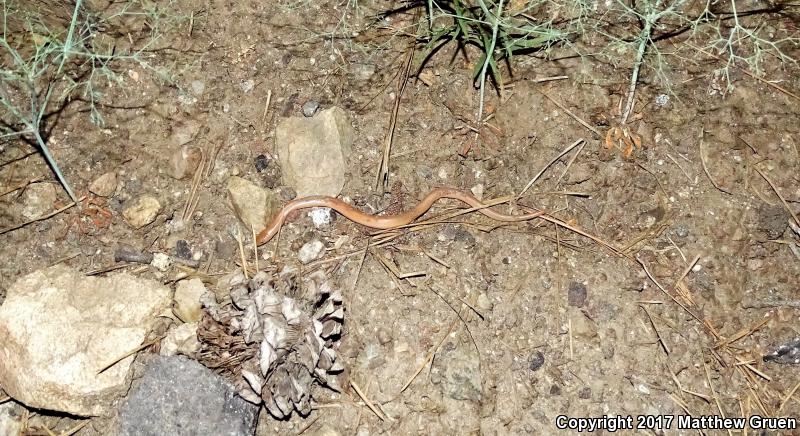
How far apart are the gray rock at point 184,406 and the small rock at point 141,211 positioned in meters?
0.83

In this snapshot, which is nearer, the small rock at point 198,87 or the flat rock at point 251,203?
the flat rock at point 251,203

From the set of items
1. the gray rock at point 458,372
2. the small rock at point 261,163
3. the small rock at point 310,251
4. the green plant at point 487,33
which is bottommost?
the gray rock at point 458,372

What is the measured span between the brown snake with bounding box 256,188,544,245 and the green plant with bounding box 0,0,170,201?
1.17 m

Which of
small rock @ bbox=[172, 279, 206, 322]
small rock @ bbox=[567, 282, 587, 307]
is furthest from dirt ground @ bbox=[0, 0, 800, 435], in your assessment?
small rock @ bbox=[172, 279, 206, 322]

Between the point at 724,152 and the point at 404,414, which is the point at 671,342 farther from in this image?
the point at 404,414

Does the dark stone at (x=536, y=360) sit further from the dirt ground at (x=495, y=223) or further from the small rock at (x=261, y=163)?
the small rock at (x=261, y=163)

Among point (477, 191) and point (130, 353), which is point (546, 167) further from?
point (130, 353)

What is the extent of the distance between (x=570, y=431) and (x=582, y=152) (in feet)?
4.91

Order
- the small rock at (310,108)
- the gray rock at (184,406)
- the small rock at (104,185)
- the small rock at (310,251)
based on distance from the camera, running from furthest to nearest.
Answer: the small rock at (310,108)
the small rock at (104,185)
the small rock at (310,251)
the gray rock at (184,406)

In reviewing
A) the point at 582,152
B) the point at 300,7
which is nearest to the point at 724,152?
the point at 582,152

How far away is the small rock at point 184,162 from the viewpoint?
3.24 metres

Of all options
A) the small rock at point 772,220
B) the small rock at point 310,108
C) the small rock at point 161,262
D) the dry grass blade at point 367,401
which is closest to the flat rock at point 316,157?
the small rock at point 310,108

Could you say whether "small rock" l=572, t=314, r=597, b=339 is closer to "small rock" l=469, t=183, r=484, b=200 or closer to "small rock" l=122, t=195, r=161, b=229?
"small rock" l=469, t=183, r=484, b=200

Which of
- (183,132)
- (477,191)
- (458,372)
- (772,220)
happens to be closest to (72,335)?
(183,132)
